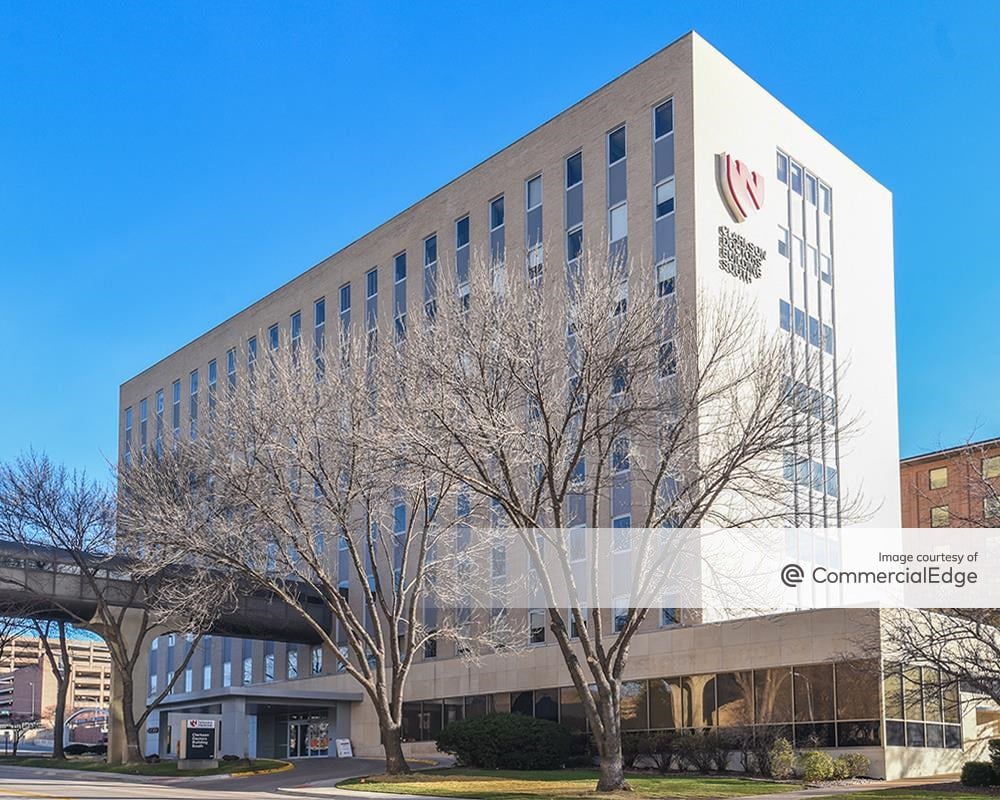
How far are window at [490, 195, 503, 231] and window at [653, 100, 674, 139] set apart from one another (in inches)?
327

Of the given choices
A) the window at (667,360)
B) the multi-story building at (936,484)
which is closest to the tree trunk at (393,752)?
the window at (667,360)

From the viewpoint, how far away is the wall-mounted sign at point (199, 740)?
146 feet

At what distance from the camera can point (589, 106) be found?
156 feet

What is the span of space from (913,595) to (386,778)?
50.0 ft

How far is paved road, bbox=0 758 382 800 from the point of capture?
29.3 metres

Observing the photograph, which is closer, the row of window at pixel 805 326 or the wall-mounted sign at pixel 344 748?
the row of window at pixel 805 326

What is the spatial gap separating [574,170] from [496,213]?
468 cm

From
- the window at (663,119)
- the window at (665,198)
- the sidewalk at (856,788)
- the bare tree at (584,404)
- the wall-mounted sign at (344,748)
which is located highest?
the window at (663,119)

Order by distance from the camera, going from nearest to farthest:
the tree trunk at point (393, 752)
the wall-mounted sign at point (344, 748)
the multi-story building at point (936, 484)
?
the tree trunk at point (393, 752)
the multi-story building at point (936, 484)
the wall-mounted sign at point (344, 748)

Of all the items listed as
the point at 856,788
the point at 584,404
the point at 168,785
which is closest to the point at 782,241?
the point at 584,404

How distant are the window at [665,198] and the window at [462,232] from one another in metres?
10.7

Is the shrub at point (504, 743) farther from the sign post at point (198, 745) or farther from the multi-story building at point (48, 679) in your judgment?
the multi-story building at point (48, 679)

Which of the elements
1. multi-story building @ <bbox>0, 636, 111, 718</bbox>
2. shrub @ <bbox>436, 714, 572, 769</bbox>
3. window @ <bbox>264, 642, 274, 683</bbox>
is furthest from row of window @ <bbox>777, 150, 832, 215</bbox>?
multi-story building @ <bbox>0, 636, 111, 718</bbox>

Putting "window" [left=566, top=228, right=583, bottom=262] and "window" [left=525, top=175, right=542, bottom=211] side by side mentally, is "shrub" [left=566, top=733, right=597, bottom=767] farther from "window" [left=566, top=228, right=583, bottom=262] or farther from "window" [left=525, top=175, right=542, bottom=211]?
"window" [left=525, top=175, right=542, bottom=211]
